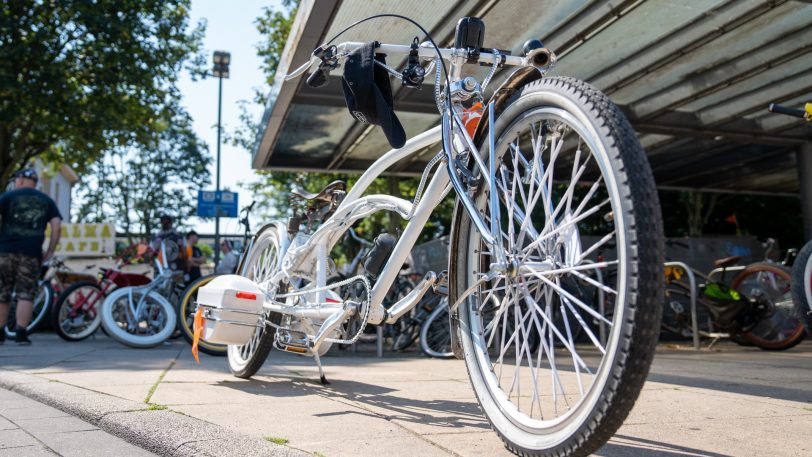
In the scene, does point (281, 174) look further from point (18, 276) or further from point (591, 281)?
point (591, 281)

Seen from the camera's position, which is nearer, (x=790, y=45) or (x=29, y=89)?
(x=790, y=45)

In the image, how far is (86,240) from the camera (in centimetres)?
2745

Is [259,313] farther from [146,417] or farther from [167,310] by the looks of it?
[167,310]

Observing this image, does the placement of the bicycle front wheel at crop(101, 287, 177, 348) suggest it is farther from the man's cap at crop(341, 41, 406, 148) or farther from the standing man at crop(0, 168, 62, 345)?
the man's cap at crop(341, 41, 406, 148)

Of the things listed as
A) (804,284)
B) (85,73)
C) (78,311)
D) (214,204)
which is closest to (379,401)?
(804,284)

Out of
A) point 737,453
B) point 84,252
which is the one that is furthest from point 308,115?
point 84,252

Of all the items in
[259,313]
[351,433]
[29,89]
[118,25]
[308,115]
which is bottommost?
[351,433]

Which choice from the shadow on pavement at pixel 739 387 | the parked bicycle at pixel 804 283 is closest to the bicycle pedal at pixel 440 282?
the shadow on pavement at pixel 739 387

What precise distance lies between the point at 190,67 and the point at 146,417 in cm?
2112

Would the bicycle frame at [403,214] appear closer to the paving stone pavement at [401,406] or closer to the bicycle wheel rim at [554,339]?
the bicycle wheel rim at [554,339]

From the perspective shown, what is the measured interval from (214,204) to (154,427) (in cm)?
1560

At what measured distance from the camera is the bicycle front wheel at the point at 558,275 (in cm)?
181

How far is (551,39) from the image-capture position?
761 centimetres

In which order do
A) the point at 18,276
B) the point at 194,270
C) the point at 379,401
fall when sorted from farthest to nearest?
the point at 194,270 → the point at 18,276 → the point at 379,401
